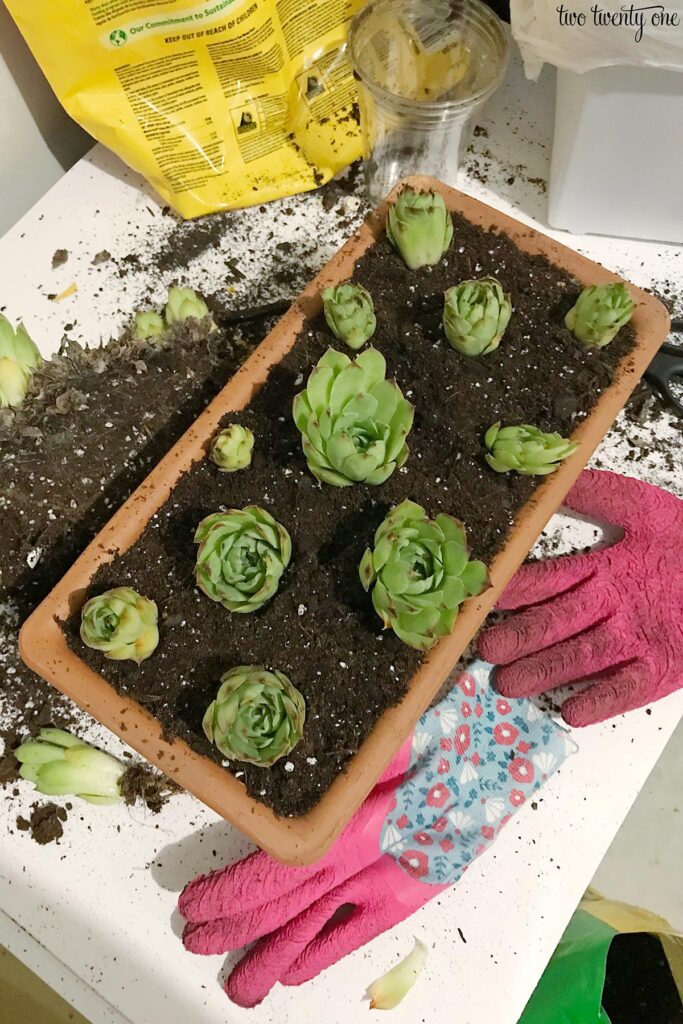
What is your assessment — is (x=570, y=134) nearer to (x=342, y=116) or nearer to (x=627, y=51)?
(x=627, y=51)

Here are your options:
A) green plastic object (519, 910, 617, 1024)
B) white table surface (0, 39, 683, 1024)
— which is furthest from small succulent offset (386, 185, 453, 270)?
green plastic object (519, 910, 617, 1024)

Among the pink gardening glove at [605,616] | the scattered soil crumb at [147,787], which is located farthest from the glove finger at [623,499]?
the scattered soil crumb at [147,787]

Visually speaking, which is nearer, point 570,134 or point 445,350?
point 445,350

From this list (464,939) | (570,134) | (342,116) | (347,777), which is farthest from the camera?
(342,116)

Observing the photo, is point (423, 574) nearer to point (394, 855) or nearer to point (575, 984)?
point (394, 855)

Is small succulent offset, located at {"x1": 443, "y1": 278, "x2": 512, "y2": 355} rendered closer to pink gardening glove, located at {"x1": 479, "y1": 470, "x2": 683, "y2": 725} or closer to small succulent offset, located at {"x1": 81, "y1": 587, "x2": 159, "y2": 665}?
pink gardening glove, located at {"x1": 479, "y1": 470, "x2": 683, "y2": 725}

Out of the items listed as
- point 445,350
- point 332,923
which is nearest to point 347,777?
point 332,923
